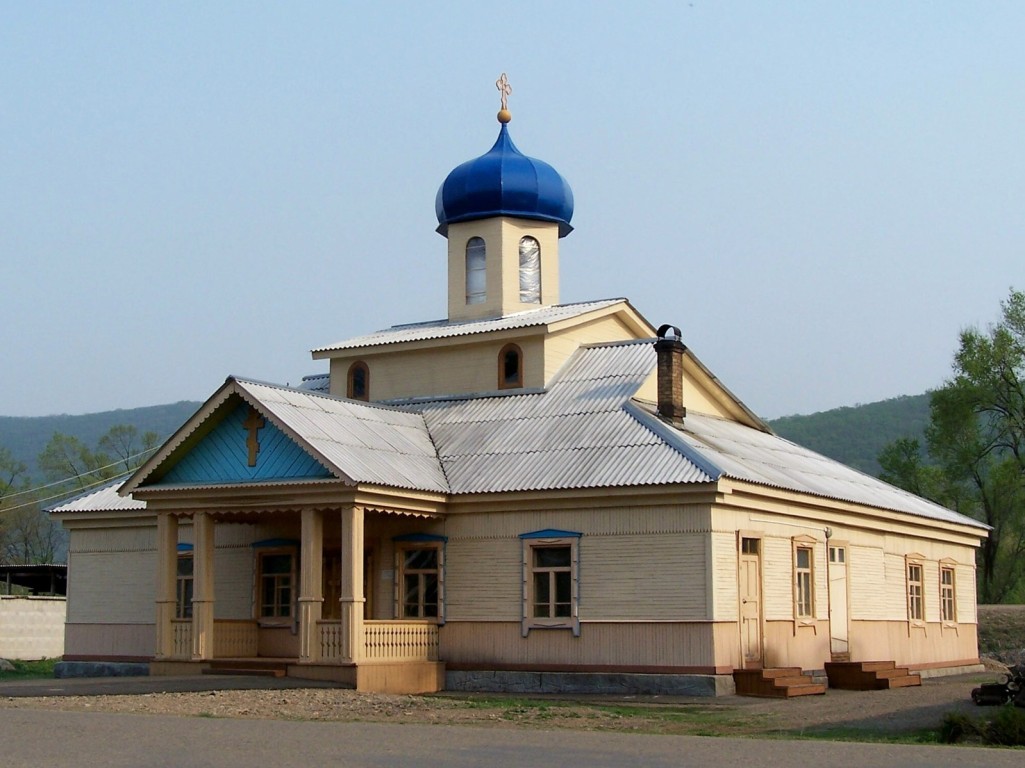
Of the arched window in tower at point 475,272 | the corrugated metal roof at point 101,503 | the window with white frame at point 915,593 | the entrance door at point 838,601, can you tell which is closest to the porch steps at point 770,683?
the entrance door at point 838,601

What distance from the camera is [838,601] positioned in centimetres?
2705

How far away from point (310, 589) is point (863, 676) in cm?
956

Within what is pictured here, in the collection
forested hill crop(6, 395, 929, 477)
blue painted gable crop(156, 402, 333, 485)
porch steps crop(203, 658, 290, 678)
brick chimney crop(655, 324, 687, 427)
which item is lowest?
porch steps crop(203, 658, 290, 678)

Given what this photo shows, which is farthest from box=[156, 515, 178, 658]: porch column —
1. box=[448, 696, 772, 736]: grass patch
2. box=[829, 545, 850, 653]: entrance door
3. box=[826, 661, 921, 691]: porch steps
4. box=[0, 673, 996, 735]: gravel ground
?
box=[829, 545, 850, 653]: entrance door

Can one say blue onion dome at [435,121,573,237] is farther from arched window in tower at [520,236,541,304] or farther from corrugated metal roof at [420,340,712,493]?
corrugated metal roof at [420,340,712,493]

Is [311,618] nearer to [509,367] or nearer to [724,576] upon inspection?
[724,576]

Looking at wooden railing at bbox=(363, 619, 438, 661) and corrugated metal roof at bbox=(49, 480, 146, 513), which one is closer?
wooden railing at bbox=(363, 619, 438, 661)

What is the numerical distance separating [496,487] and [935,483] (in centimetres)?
3230

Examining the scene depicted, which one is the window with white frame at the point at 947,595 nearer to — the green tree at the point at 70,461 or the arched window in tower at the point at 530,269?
the arched window in tower at the point at 530,269

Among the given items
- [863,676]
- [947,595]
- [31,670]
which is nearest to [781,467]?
[863,676]

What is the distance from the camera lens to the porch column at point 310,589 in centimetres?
2309

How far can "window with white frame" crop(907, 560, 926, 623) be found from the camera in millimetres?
30375

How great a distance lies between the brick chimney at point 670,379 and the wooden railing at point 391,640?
565 cm

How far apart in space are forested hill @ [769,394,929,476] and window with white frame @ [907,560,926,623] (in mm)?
73698
